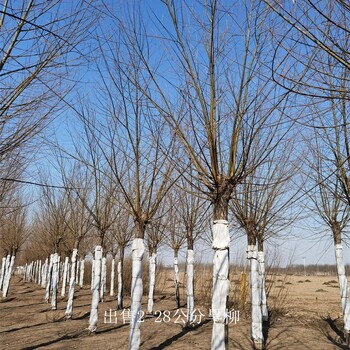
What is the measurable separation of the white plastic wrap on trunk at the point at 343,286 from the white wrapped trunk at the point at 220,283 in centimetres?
527

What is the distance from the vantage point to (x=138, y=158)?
19.2 ft

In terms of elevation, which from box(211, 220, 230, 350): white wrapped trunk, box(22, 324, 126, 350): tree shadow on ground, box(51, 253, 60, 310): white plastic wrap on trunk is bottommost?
box(22, 324, 126, 350): tree shadow on ground

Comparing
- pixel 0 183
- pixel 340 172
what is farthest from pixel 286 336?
pixel 0 183

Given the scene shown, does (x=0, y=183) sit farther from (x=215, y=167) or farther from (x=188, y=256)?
(x=215, y=167)

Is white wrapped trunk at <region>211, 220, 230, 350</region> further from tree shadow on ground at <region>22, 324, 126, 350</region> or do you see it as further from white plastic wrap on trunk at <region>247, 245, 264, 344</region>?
tree shadow on ground at <region>22, 324, 126, 350</region>

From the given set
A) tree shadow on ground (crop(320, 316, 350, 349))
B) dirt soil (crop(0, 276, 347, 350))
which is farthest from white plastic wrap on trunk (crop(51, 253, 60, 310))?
tree shadow on ground (crop(320, 316, 350, 349))

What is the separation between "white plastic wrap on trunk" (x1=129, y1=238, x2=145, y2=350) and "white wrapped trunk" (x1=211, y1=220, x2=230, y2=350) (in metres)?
1.78

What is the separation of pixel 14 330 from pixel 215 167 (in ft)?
25.1

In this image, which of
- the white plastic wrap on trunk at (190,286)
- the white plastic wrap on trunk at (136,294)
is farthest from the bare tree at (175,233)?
the white plastic wrap on trunk at (136,294)

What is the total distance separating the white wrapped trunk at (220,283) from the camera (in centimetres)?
361

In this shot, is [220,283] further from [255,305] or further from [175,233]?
[175,233]

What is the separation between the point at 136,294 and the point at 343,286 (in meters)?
5.00

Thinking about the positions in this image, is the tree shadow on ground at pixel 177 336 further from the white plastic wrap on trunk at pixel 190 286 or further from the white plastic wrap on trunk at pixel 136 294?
the white plastic wrap on trunk at pixel 136 294

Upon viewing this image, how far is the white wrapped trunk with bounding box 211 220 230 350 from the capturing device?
3609 mm
